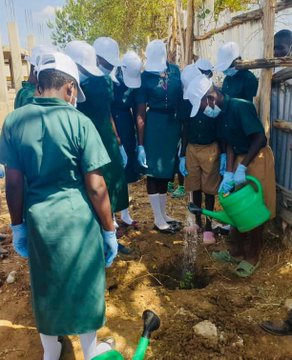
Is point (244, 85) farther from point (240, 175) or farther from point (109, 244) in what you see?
point (109, 244)

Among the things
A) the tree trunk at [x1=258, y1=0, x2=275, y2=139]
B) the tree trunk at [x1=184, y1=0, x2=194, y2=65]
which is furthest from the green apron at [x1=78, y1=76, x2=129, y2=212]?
the tree trunk at [x1=184, y1=0, x2=194, y2=65]

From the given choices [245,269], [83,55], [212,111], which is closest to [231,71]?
[212,111]

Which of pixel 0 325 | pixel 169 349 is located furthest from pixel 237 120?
pixel 0 325

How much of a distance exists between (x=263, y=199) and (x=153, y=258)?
118 centimetres

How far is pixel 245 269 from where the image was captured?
302 cm

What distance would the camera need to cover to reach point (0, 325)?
8.46 feet

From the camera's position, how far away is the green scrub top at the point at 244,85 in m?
3.21

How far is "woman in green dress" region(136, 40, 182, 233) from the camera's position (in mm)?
3508

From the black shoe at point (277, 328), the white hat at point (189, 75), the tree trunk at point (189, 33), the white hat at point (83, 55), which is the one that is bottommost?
the black shoe at point (277, 328)

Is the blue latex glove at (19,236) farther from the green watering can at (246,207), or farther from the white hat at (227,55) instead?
the white hat at (227,55)

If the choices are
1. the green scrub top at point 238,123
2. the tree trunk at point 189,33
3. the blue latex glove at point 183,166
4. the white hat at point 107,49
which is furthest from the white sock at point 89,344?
the tree trunk at point 189,33

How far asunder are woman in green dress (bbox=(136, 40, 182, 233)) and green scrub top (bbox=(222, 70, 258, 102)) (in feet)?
1.71

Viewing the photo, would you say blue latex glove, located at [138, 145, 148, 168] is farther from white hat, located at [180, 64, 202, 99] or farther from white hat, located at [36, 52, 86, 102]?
white hat, located at [36, 52, 86, 102]

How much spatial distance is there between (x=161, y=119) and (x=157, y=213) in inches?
39.6
